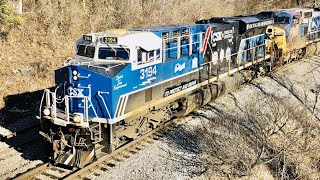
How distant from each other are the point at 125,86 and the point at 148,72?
1103 millimetres

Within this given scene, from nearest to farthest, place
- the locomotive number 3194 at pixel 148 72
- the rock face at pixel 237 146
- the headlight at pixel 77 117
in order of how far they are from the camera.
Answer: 1. the headlight at pixel 77 117
2. the rock face at pixel 237 146
3. the locomotive number 3194 at pixel 148 72

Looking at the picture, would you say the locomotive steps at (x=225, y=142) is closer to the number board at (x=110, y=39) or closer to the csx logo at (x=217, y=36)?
the csx logo at (x=217, y=36)

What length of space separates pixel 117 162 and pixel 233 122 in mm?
4838

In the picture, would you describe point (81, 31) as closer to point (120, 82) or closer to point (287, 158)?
point (120, 82)

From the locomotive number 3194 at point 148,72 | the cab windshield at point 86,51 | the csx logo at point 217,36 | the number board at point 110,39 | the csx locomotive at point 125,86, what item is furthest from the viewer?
the csx logo at point 217,36

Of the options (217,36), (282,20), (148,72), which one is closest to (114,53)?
(148,72)

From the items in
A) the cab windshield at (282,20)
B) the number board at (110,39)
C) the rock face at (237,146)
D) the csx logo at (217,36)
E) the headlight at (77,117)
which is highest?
the cab windshield at (282,20)

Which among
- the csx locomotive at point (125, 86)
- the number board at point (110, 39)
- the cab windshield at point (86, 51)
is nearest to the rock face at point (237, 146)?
the csx locomotive at point (125, 86)

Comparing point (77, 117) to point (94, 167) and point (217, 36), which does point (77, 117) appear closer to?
point (94, 167)

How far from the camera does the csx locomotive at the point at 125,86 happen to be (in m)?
8.95

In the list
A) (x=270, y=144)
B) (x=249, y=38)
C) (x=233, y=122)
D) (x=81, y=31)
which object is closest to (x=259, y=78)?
(x=249, y=38)

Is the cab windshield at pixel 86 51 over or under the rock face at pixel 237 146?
over

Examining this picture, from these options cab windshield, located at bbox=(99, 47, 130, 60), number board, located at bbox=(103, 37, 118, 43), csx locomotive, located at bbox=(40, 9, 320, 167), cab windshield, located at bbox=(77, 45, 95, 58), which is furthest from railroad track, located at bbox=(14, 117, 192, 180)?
number board, located at bbox=(103, 37, 118, 43)

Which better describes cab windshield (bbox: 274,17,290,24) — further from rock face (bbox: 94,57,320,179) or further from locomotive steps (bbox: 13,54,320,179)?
rock face (bbox: 94,57,320,179)
